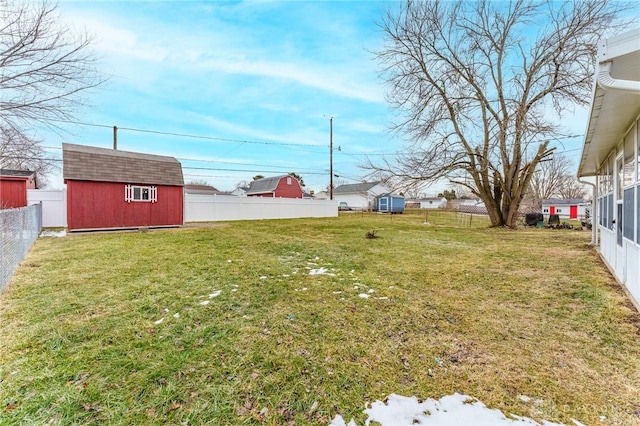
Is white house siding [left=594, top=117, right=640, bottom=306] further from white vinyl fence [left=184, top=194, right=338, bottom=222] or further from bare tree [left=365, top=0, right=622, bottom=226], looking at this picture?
white vinyl fence [left=184, top=194, right=338, bottom=222]

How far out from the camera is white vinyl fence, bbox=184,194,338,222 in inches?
668

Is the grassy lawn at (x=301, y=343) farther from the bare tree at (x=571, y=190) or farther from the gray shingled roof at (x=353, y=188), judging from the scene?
the bare tree at (x=571, y=190)

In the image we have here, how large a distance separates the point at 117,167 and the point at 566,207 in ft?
155

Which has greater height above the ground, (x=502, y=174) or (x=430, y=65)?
(x=430, y=65)

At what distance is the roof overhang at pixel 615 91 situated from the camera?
7.70 feet

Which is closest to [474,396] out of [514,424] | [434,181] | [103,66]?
[514,424]

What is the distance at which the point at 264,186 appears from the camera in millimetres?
30406

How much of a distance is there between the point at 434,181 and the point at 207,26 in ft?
34.0

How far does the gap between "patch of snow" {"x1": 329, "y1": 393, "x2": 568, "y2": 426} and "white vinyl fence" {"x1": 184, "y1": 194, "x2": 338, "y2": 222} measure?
16.8 metres

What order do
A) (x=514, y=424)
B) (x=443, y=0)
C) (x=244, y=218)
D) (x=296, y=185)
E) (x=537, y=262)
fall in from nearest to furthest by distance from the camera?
(x=514, y=424) → (x=537, y=262) → (x=443, y=0) → (x=244, y=218) → (x=296, y=185)

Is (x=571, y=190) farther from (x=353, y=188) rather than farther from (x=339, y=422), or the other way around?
(x=339, y=422)

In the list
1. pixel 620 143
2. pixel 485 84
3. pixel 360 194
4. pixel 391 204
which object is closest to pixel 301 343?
pixel 620 143

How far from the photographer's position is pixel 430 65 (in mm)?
13609

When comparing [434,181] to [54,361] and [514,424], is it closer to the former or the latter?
[514,424]
